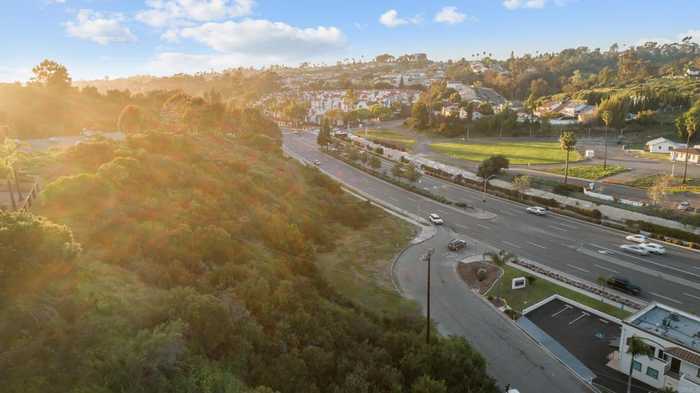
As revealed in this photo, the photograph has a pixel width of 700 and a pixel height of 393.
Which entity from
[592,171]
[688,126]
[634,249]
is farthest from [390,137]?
[634,249]

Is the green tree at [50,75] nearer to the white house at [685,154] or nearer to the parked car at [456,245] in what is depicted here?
the parked car at [456,245]

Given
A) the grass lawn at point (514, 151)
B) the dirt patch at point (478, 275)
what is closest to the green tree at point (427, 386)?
the dirt patch at point (478, 275)

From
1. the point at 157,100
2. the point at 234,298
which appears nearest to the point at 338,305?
the point at 234,298

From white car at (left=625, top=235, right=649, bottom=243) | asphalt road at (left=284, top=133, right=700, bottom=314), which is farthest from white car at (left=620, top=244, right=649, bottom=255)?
white car at (left=625, top=235, right=649, bottom=243)

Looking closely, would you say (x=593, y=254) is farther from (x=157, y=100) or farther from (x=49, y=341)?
(x=157, y=100)

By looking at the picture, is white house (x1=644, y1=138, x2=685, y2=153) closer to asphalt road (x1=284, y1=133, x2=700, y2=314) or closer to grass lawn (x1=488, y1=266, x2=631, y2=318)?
asphalt road (x1=284, y1=133, x2=700, y2=314)

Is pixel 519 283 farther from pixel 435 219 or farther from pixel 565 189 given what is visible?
pixel 565 189
